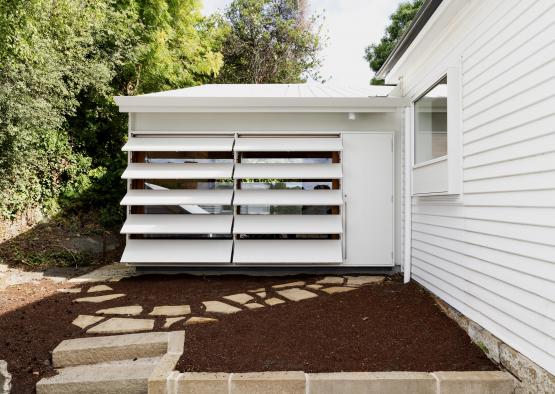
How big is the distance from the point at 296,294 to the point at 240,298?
688 mm

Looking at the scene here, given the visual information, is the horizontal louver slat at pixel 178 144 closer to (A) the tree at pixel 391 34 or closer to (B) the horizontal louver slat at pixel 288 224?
(B) the horizontal louver slat at pixel 288 224

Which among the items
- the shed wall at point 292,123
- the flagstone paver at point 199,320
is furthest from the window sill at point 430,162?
the flagstone paver at point 199,320

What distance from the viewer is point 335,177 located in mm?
5875

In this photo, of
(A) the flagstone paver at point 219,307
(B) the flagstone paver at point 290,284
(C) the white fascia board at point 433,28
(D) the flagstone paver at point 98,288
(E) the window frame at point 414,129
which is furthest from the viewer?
(B) the flagstone paver at point 290,284

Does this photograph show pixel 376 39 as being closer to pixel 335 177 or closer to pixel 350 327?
pixel 335 177

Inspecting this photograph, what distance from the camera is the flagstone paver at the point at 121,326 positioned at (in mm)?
3766

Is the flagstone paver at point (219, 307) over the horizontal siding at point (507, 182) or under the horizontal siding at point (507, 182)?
under

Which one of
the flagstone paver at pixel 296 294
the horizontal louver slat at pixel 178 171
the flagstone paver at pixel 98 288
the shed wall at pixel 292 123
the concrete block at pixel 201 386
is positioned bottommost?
the concrete block at pixel 201 386

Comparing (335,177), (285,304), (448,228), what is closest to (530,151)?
(448,228)

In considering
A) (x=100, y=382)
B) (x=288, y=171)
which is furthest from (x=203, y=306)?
(x=288, y=171)

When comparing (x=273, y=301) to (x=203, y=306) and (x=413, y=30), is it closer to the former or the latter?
(x=203, y=306)

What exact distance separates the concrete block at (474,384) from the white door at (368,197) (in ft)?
10.6

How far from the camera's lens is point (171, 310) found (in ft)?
14.3

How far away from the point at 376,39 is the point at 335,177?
61.0ft
